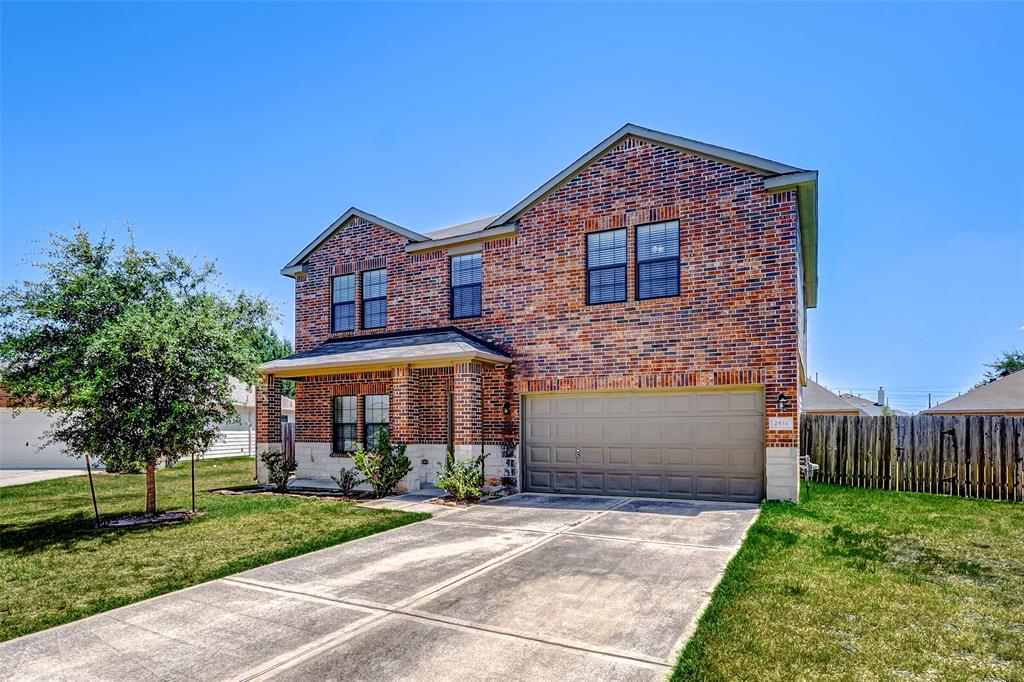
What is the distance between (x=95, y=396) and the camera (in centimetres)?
969

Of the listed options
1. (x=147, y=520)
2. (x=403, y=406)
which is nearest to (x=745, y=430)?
(x=403, y=406)

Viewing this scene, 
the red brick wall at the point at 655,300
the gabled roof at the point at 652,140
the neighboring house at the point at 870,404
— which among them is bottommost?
the neighboring house at the point at 870,404

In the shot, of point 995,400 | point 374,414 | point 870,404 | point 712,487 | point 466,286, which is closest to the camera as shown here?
point 712,487

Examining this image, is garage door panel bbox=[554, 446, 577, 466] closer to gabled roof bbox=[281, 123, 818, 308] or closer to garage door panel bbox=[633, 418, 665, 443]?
garage door panel bbox=[633, 418, 665, 443]

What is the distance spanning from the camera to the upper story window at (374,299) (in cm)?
1595

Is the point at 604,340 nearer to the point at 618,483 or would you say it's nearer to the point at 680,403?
the point at 680,403

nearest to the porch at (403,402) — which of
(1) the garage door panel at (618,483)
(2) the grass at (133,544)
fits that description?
(1) the garage door panel at (618,483)

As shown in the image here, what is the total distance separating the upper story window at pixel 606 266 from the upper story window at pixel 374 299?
20.0ft

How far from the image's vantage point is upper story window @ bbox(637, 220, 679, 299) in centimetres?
1209

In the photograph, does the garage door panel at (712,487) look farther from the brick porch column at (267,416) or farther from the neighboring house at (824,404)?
the neighboring house at (824,404)

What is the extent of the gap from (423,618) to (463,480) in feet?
22.6

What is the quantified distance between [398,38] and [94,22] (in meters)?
5.46

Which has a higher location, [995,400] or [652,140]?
[652,140]

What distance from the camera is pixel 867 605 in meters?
5.43
